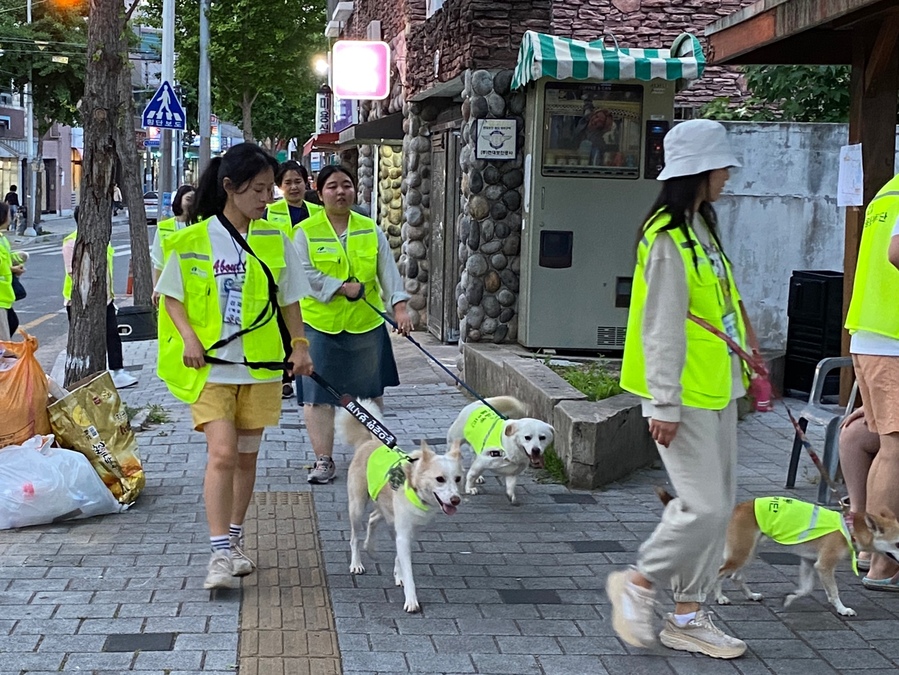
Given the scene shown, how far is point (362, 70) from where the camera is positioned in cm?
1686

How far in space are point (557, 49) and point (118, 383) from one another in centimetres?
501

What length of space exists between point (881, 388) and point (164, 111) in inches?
583

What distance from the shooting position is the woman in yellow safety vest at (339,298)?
7219mm

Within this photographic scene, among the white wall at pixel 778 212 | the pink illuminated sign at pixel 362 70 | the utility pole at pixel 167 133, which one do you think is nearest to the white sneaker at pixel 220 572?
the white wall at pixel 778 212

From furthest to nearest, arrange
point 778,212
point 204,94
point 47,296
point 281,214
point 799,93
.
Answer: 1. point 204,94
2. point 47,296
3. point 799,93
4. point 778,212
5. point 281,214

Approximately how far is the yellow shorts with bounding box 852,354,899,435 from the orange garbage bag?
13.7 feet

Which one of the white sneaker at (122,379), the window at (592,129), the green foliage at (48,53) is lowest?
the white sneaker at (122,379)

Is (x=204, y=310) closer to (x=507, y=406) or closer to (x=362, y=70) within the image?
(x=507, y=406)

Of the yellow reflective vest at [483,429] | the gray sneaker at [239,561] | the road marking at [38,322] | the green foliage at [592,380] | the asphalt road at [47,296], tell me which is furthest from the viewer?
the road marking at [38,322]

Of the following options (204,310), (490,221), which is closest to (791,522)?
(204,310)

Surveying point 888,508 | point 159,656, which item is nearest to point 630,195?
point 888,508

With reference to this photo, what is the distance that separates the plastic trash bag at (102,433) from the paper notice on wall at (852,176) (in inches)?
170

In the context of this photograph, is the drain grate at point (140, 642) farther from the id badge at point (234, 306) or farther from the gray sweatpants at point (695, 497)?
the gray sweatpants at point (695, 497)

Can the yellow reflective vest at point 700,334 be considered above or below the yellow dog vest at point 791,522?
above
